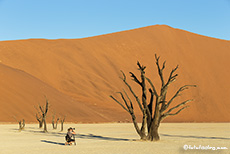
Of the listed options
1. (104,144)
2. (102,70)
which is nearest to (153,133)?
(104,144)

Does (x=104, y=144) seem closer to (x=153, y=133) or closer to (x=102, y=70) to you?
(x=153, y=133)

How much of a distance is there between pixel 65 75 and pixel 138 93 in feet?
51.8

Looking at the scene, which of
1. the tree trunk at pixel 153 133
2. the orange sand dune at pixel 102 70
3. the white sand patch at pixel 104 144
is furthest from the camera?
the orange sand dune at pixel 102 70

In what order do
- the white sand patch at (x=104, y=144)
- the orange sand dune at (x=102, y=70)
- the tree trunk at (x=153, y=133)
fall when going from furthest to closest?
the orange sand dune at (x=102, y=70), the tree trunk at (x=153, y=133), the white sand patch at (x=104, y=144)

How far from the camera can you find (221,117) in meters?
76.8

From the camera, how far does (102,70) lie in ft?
290

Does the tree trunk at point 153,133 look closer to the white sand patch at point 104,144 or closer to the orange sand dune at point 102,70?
the white sand patch at point 104,144

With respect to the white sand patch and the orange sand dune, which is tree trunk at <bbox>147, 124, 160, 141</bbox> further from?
the orange sand dune

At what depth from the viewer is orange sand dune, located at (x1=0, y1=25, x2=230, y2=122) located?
6319 cm

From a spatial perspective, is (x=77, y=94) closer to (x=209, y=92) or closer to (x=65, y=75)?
(x=65, y=75)

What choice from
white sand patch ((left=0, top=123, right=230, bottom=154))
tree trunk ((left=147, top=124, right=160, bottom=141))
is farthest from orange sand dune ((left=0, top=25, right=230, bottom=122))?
tree trunk ((left=147, top=124, right=160, bottom=141))

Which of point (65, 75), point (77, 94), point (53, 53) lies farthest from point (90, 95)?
point (53, 53)

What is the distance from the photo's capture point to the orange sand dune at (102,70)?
6319cm

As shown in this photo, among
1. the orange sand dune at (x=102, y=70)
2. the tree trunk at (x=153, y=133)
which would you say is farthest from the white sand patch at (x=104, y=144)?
the orange sand dune at (x=102, y=70)
